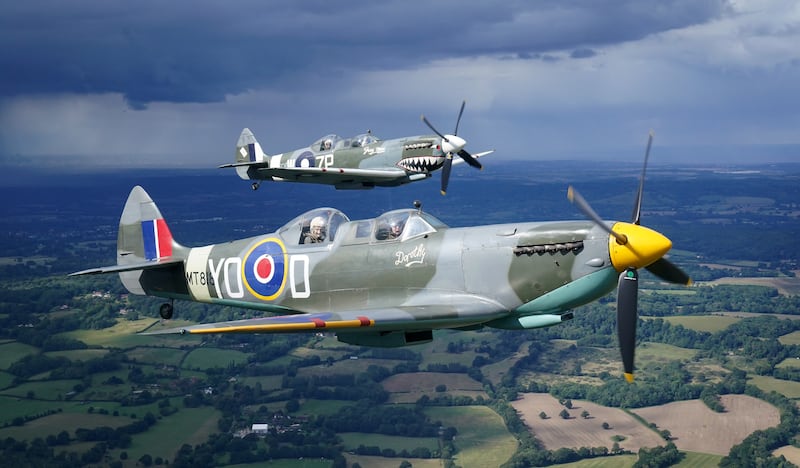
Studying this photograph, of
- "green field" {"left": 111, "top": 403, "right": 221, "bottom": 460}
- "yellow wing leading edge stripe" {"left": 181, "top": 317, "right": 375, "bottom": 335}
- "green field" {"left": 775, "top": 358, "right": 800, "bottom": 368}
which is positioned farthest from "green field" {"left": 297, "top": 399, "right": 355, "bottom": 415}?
"yellow wing leading edge stripe" {"left": 181, "top": 317, "right": 375, "bottom": 335}

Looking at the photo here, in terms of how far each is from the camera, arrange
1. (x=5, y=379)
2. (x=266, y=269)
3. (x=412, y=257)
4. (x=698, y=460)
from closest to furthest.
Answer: (x=412, y=257), (x=266, y=269), (x=698, y=460), (x=5, y=379)

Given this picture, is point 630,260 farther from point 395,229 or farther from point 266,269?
point 266,269

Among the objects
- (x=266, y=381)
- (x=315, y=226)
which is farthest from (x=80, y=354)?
(x=315, y=226)

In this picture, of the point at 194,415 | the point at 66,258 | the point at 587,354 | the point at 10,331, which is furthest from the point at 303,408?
the point at 66,258

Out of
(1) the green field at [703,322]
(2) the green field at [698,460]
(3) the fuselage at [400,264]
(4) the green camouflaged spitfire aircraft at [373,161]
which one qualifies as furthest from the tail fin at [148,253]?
(1) the green field at [703,322]

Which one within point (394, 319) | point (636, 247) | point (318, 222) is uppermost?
point (318, 222)

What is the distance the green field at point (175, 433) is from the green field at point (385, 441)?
10990 mm

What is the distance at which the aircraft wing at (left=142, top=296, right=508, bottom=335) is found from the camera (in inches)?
595

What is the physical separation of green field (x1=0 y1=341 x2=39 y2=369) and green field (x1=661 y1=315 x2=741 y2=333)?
2832 inches

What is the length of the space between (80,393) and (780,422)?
60.3 meters

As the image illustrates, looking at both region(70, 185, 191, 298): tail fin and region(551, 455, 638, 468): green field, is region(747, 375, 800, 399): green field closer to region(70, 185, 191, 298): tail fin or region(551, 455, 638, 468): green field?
region(551, 455, 638, 468): green field

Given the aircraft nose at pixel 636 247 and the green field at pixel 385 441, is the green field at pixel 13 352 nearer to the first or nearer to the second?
the green field at pixel 385 441

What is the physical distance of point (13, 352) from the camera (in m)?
91.4

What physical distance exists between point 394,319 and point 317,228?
3.36m
